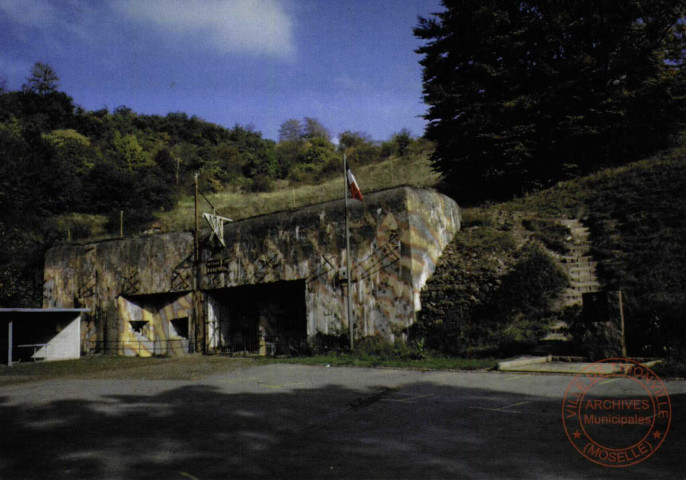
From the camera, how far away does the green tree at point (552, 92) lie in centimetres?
2112

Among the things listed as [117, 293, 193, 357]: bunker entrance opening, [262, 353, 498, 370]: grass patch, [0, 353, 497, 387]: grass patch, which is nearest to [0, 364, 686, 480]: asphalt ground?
[262, 353, 498, 370]: grass patch

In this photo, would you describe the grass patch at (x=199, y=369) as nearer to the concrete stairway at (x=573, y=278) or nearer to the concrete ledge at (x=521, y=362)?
the concrete ledge at (x=521, y=362)

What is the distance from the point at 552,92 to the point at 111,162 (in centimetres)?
3880

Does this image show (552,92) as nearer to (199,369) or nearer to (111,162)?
(199,369)

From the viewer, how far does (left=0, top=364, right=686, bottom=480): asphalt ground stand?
4008 mm

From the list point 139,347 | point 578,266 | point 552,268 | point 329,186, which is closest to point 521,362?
point 552,268

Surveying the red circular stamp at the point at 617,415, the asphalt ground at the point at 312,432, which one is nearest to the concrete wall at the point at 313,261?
the asphalt ground at the point at 312,432

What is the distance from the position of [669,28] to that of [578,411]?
78.4ft

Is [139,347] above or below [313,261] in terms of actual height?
below

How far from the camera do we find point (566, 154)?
21.5 meters

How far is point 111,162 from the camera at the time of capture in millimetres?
45219

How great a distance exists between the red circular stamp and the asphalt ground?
0.35ft

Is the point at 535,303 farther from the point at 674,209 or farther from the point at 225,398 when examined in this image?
the point at 225,398

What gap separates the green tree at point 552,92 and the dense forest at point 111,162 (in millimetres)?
21533
